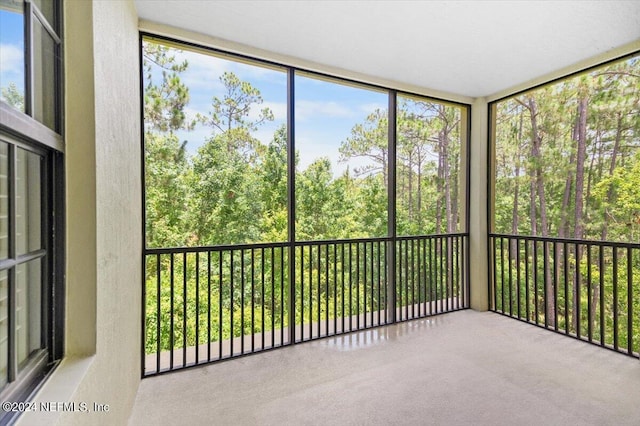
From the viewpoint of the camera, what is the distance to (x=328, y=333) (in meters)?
2.99

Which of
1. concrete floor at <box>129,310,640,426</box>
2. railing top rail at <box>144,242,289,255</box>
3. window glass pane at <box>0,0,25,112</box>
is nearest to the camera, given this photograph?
window glass pane at <box>0,0,25,112</box>

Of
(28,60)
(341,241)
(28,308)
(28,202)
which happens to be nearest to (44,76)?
(28,60)

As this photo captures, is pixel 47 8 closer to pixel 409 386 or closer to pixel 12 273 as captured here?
pixel 12 273

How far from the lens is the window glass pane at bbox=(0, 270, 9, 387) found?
2.59 ft

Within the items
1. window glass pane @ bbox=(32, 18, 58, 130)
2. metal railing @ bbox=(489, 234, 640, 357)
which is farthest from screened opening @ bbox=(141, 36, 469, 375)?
window glass pane @ bbox=(32, 18, 58, 130)

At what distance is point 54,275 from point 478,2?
2.77 m

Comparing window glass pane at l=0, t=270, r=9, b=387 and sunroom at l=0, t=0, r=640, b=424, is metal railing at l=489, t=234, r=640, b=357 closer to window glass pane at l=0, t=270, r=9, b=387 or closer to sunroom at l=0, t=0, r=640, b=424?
A: sunroom at l=0, t=0, r=640, b=424

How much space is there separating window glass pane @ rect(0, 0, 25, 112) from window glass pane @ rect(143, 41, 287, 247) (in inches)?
144

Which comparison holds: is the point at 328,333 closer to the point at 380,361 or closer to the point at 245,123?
the point at 380,361

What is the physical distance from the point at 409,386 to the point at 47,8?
2739 mm

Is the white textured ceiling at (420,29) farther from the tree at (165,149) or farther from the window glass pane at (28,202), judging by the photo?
the tree at (165,149)

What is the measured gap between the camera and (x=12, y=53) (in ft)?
2.72

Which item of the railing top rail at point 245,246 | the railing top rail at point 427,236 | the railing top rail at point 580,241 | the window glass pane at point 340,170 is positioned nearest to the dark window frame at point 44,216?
the railing top rail at point 245,246

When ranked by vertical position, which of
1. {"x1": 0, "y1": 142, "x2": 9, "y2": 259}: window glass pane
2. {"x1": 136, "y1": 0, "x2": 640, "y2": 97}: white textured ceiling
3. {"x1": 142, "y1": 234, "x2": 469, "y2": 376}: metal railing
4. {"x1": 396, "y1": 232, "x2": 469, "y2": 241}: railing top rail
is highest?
{"x1": 136, "y1": 0, "x2": 640, "y2": 97}: white textured ceiling
